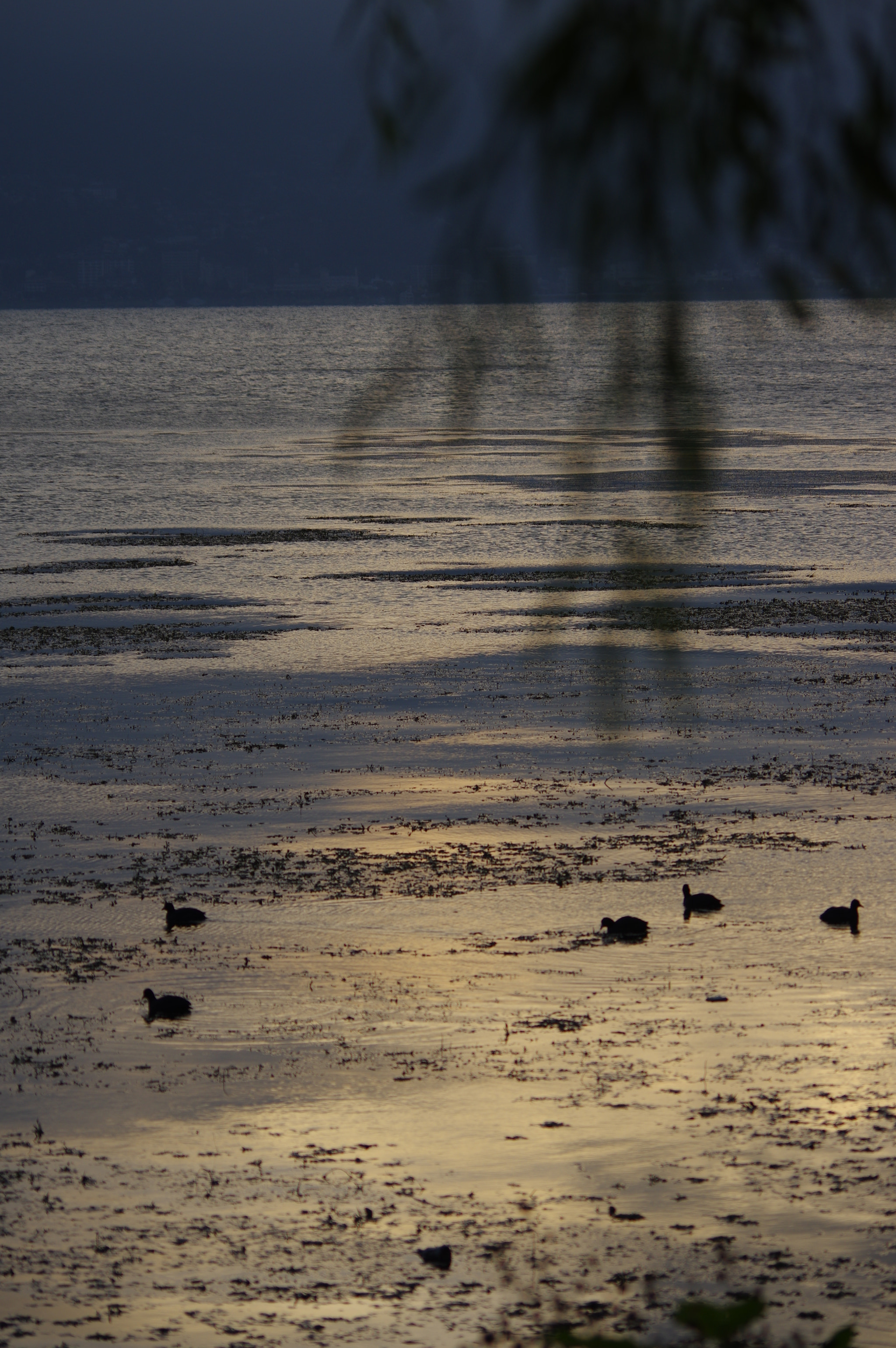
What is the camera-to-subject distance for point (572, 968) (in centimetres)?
1105

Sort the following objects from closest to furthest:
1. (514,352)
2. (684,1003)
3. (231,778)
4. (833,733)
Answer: (514,352)
(684,1003)
(231,778)
(833,733)

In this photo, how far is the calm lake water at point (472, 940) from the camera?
2838 millimetres

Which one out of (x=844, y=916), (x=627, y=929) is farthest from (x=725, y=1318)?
(x=844, y=916)

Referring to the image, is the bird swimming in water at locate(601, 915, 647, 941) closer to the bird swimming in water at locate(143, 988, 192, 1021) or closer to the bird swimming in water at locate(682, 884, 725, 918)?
the bird swimming in water at locate(682, 884, 725, 918)

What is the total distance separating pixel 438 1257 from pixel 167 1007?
316 centimetres

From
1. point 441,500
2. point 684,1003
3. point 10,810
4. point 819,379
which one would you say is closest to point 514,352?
point 684,1003

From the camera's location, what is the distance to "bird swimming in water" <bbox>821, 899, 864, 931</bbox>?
1172 centimetres

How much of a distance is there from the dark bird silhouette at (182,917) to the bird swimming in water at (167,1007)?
65.1 inches

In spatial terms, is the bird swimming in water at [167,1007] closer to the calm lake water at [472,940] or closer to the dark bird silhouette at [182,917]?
the calm lake water at [472,940]

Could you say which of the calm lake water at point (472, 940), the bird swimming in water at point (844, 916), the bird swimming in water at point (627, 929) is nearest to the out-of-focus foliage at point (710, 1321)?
the calm lake water at point (472, 940)

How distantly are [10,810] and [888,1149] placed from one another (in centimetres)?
920

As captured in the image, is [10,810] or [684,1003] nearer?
[684,1003]

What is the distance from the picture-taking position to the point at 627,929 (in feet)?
38.1

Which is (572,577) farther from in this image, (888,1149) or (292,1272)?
(888,1149)
